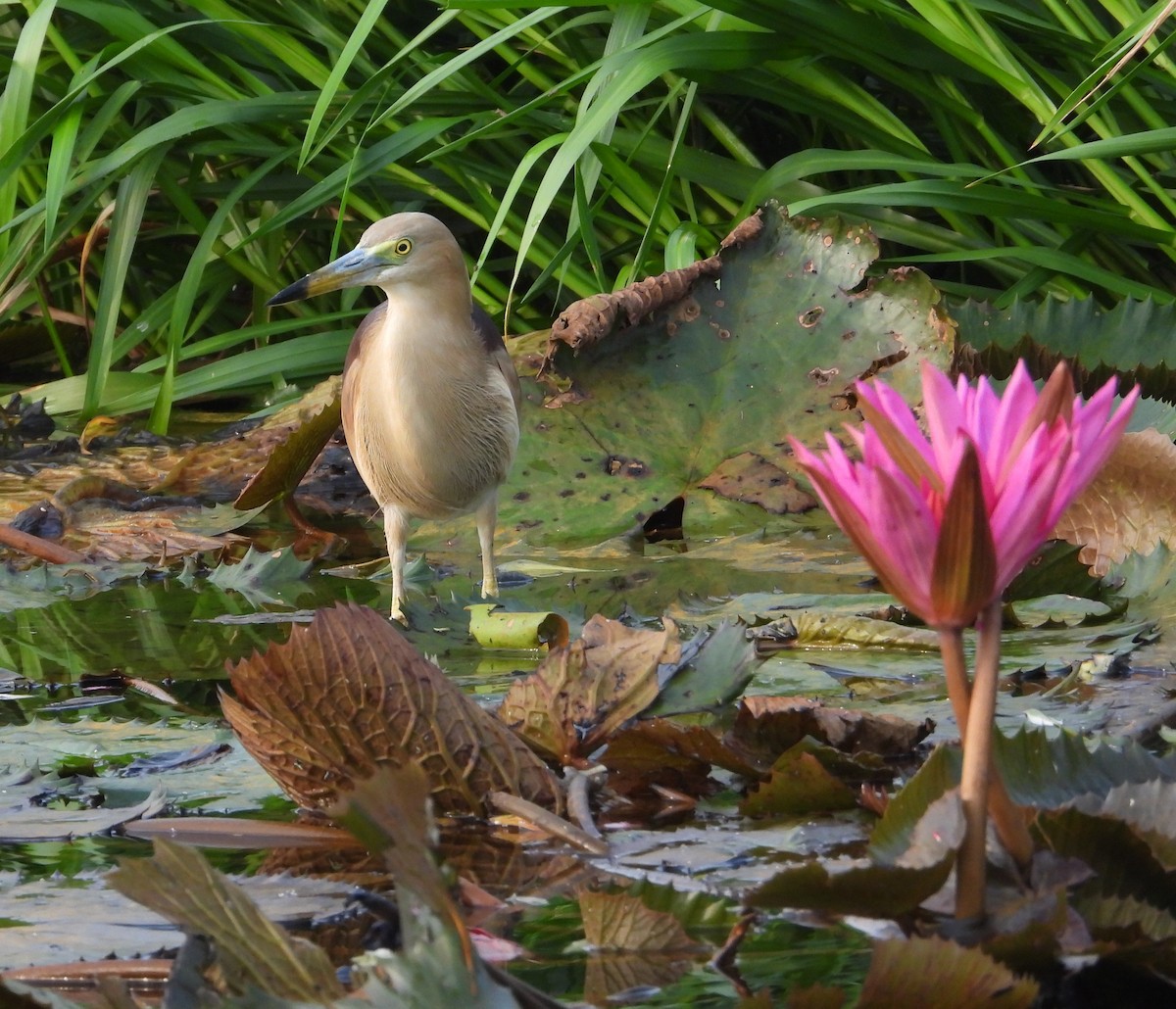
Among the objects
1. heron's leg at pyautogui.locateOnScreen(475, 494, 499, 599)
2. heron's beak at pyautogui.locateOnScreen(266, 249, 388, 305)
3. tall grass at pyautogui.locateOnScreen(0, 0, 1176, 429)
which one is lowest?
heron's leg at pyautogui.locateOnScreen(475, 494, 499, 599)

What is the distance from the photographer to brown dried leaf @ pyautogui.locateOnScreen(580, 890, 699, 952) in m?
0.98

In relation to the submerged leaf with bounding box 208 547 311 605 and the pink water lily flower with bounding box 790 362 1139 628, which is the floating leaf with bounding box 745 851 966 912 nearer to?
the pink water lily flower with bounding box 790 362 1139 628

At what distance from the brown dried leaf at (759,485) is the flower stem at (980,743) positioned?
207cm

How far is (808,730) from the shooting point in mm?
1332

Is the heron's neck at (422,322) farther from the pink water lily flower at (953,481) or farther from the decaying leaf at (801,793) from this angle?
the pink water lily flower at (953,481)

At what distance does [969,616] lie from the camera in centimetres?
77

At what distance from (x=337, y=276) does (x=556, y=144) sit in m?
0.71

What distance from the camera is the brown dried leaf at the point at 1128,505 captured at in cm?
210

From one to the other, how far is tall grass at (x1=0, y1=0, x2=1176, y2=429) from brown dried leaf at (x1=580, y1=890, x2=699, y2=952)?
2.25 metres

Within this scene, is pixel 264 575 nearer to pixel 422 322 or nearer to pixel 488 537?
pixel 488 537

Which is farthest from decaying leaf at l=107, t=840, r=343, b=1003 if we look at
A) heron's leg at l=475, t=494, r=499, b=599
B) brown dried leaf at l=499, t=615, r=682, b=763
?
heron's leg at l=475, t=494, r=499, b=599

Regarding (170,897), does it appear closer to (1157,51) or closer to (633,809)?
(633,809)

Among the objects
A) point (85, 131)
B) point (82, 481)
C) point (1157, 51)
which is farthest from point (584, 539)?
point (85, 131)

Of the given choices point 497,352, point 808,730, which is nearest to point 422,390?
point 497,352
